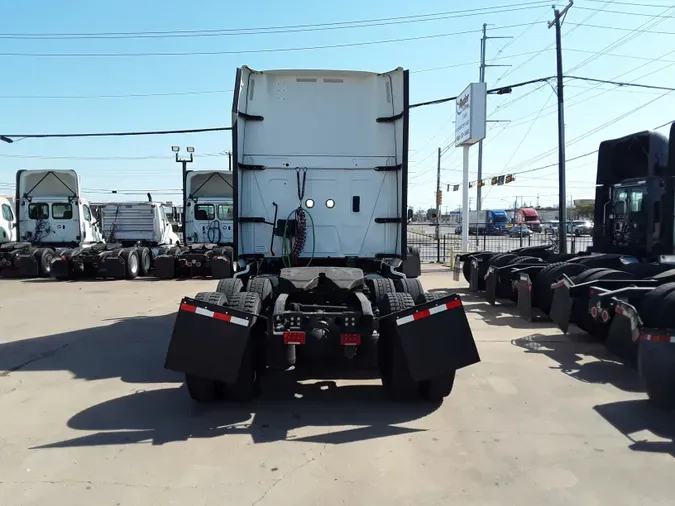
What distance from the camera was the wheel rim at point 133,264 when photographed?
18.1 metres

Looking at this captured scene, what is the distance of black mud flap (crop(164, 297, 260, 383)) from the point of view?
5098 mm

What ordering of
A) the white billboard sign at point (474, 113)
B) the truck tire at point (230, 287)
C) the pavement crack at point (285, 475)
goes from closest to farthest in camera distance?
the pavement crack at point (285, 475) → the truck tire at point (230, 287) → the white billboard sign at point (474, 113)

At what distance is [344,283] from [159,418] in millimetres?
2404

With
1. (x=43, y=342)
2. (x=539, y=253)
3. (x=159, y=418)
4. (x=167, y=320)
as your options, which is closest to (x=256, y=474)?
(x=159, y=418)

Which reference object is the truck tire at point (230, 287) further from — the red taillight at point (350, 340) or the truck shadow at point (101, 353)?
the red taillight at point (350, 340)

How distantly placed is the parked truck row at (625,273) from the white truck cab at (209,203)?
10.3 m

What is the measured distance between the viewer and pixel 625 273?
813 cm

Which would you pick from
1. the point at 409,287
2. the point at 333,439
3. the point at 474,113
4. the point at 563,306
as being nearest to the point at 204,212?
the point at 474,113

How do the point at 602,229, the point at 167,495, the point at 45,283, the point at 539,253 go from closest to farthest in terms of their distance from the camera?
the point at 167,495 → the point at 602,229 → the point at 539,253 → the point at 45,283

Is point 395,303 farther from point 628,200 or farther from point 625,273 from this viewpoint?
point 628,200

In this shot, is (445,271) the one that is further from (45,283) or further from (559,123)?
(45,283)

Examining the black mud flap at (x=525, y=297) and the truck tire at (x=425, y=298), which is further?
the black mud flap at (x=525, y=297)

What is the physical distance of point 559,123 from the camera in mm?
19094

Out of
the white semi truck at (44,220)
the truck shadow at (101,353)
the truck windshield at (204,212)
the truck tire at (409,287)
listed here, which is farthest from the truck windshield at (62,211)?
the truck tire at (409,287)
